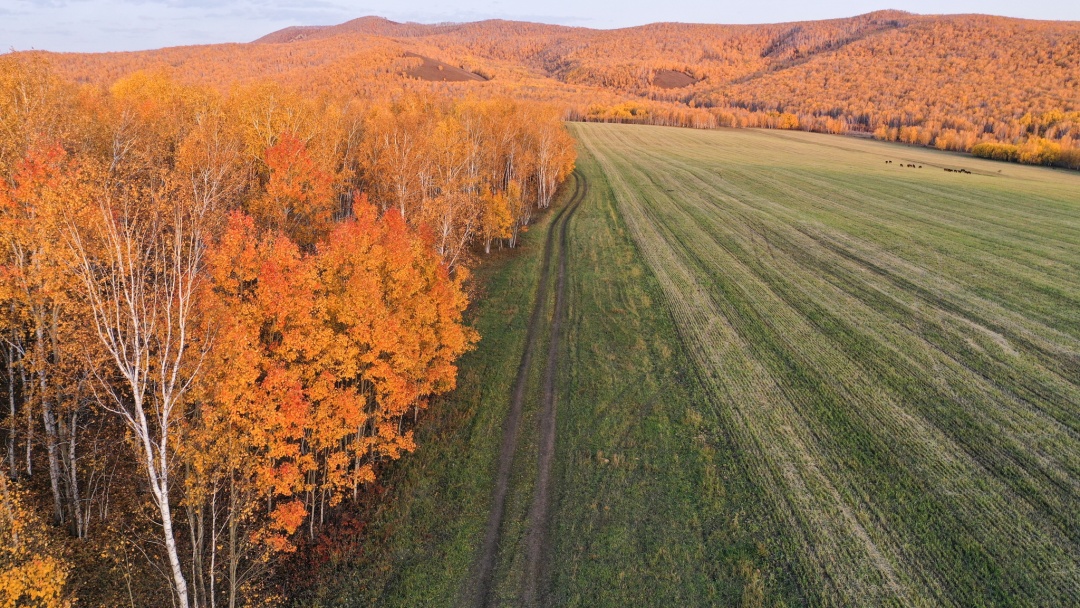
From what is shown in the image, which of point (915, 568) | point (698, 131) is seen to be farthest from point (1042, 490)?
point (698, 131)

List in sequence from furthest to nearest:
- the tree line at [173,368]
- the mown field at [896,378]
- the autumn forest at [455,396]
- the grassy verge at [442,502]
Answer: the grassy verge at [442,502]
the mown field at [896,378]
the autumn forest at [455,396]
the tree line at [173,368]

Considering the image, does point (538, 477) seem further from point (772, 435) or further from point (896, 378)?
point (896, 378)

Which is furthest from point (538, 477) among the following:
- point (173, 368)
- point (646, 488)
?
point (173, 368)

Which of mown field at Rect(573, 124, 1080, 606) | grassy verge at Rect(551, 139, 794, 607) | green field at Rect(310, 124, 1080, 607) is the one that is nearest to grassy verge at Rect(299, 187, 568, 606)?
green field at Rect(310, 124, 1080, 607)

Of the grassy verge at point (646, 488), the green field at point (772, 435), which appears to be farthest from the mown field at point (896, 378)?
the grassy verge at point (646, 488)

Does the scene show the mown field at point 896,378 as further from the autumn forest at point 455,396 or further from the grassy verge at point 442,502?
the grassy verge at point 442,502

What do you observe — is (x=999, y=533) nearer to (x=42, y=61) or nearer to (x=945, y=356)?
(x=945, y=356)

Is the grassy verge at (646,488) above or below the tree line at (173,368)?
below
